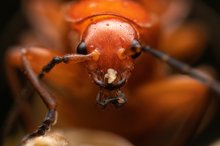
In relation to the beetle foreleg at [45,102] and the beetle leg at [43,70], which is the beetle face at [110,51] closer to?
the beetle leg at [43,70]

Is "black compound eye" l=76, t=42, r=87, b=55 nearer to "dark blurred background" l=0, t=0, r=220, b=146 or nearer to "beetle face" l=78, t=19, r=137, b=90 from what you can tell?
"beetle face" l=78, t=19, r=137, b=90

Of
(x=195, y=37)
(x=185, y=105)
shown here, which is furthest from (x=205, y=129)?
(x=195, y=37)

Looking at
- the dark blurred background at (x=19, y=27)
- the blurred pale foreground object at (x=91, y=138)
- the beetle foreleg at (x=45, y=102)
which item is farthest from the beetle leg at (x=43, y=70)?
the dark blurred background at (x=19, y=27)

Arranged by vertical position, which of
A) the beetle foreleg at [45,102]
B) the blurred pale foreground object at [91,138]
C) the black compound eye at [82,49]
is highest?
the blurred pale foreground object at [91,138]

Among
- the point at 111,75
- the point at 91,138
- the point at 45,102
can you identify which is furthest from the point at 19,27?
the point at 111,75

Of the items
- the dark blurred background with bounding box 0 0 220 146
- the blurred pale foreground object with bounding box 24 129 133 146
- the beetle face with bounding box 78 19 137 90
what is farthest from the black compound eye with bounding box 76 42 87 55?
the dark blurred background with bounding box 0 0 220 146

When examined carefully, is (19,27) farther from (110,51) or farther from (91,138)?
(110,51)

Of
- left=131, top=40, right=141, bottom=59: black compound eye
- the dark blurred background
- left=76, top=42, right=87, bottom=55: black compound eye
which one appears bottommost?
left=76, top=42, right=87, bottom=55: black compound eye
